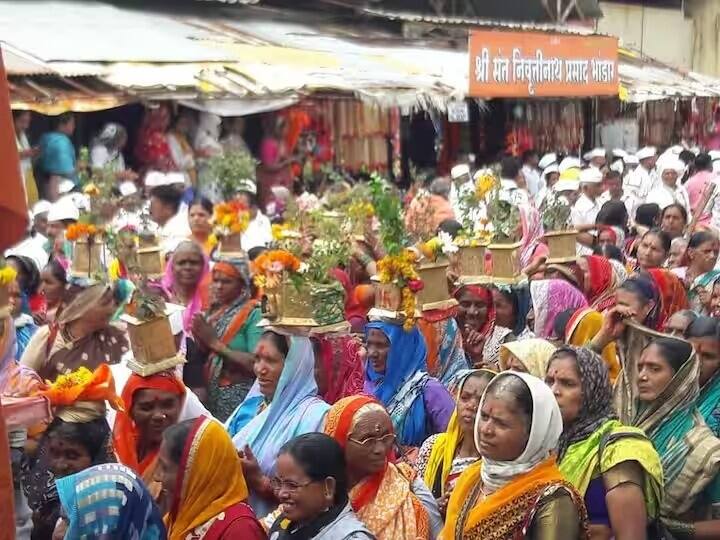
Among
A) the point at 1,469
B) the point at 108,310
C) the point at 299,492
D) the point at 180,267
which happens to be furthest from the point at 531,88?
the point at 1,469

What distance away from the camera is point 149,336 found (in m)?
5.11

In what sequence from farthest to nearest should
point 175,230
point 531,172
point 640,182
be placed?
1. point 531,172
2. point 640,182
3. point 175,230

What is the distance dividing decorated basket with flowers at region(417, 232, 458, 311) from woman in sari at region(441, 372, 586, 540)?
2.78m

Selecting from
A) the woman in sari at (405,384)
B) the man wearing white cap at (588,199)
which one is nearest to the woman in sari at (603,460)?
the woman in sari at (405,384)

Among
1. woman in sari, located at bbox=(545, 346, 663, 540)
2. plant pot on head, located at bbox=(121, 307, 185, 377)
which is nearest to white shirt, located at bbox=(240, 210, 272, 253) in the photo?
plant pot on head, located at bbox=(121, 307, 185, 377)

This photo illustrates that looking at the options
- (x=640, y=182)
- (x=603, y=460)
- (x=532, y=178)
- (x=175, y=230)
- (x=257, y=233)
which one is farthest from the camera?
(x=532, y=178)

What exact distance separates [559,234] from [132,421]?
390 centimetres

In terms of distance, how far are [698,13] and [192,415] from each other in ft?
86.7

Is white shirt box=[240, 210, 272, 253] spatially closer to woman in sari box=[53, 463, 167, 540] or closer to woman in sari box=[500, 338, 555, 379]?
woman in sari box=[500, 338, 555, 379]

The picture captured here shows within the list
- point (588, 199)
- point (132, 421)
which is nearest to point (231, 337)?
point (132, 421)

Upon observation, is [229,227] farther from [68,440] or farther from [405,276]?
[68,440]

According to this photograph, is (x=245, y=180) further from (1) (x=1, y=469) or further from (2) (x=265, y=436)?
(1) (x=1, y=469)

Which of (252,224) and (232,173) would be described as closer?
(232,173)

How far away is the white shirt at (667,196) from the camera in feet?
42.4
